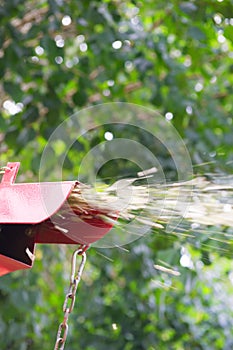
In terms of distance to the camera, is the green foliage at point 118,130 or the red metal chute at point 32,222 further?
the green foliage at point 118,130

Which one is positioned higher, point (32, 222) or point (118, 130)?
point (32, 222)

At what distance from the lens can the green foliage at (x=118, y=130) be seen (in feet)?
4.66

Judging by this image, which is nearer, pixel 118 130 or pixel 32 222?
pixel 32 222

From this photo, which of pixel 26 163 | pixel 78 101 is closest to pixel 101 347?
pixel 26 163

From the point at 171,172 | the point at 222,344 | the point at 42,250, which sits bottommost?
the point at 222,344

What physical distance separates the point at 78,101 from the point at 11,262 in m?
0.92

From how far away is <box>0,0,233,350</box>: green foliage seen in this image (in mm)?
1419

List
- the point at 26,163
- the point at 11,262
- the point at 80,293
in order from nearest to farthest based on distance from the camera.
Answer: the point at 11,262
the point at 26,163
the point at 80,293

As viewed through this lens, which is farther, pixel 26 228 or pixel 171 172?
pixel 171 172

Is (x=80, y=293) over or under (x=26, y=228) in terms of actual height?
under

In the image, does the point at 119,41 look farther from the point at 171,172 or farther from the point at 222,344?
the point at 222,344

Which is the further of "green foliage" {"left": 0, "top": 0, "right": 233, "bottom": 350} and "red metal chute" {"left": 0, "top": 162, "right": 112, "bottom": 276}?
"green foliage" {"left": 0, "top": 0, "right": 233, "bottom": 350}

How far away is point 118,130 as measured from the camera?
1645 mm

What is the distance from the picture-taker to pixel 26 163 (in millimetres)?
1731
